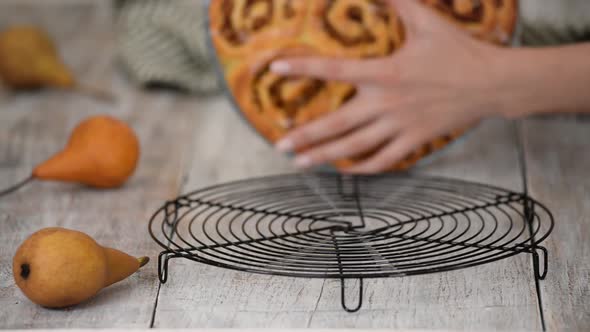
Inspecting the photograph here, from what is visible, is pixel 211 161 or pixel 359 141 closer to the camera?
pixel 359 141

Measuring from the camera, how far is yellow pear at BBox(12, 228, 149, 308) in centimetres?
87

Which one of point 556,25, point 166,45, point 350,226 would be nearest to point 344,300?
point 350,226

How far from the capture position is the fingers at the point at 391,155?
1227 millimetres

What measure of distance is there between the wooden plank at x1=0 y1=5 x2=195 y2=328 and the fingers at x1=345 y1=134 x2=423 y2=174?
11.2 inches

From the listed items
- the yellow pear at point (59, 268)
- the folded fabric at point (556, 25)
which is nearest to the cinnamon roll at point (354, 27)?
the folded fabric at point (556, 25)

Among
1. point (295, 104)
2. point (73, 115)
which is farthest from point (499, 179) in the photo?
point (73, 115)

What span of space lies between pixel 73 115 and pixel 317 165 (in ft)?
1.77

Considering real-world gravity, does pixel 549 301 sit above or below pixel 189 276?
below

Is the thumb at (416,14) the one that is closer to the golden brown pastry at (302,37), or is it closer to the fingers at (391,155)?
the golden brown pastry at (302,37)

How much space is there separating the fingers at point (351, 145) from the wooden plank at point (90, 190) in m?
0.21

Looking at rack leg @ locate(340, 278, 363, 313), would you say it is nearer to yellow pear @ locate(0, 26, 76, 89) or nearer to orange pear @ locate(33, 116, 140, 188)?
orange pear @ locate(33, 116, 140, 188)

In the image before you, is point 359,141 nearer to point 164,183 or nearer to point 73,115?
point 164,183

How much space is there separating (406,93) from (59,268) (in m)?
0.57

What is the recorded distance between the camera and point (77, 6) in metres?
2.39
